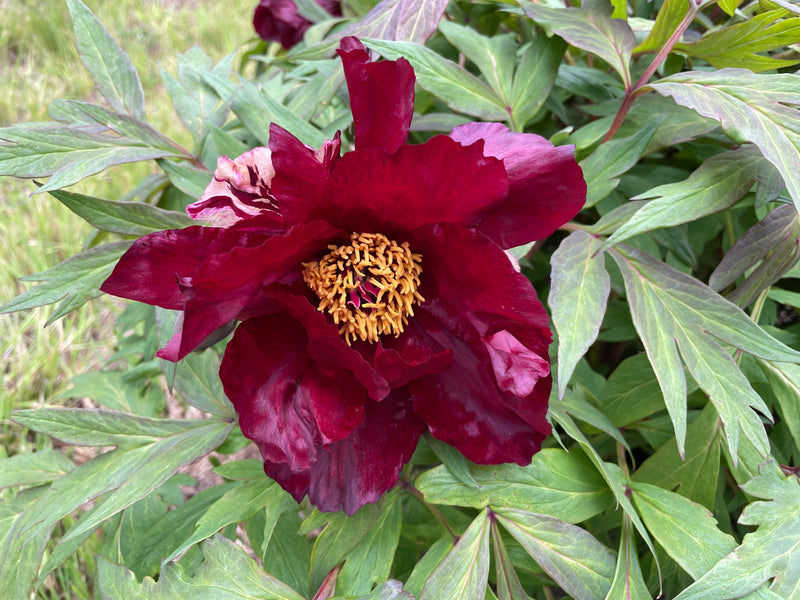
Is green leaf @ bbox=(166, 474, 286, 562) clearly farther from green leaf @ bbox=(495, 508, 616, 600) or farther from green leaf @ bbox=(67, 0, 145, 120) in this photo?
green leaf @ bbox=(67, 0, 145, 120)

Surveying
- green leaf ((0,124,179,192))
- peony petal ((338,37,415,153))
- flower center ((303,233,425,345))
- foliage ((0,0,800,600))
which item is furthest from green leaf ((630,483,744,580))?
green leaf ((0,124,179,192))

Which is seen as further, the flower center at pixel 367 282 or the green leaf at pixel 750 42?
the green leaf at pixel 750 42

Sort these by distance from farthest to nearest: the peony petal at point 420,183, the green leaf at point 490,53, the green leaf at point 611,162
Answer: the green leaf at point 490,53 < the green leaf at point 611,162 < the peony petal at point 420,183

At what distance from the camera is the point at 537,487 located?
0.76 meters

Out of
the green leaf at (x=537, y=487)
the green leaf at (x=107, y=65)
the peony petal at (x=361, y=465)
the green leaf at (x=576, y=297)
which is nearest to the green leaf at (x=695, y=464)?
the green leaf at (x=537, y=487)

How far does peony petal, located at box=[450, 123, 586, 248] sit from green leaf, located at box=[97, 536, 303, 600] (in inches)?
16.4

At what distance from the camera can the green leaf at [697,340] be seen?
0.70m

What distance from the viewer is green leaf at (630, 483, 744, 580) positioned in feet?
2.33

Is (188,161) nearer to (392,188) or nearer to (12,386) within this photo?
(392,188)

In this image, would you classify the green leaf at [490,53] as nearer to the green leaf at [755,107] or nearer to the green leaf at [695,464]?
the green leaf at [755,107]

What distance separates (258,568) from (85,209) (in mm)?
450

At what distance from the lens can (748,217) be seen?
1038 mm

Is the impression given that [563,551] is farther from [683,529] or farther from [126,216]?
[126,216]

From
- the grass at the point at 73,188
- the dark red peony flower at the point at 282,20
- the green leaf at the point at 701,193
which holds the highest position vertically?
the green leaf at the point at 701,193
